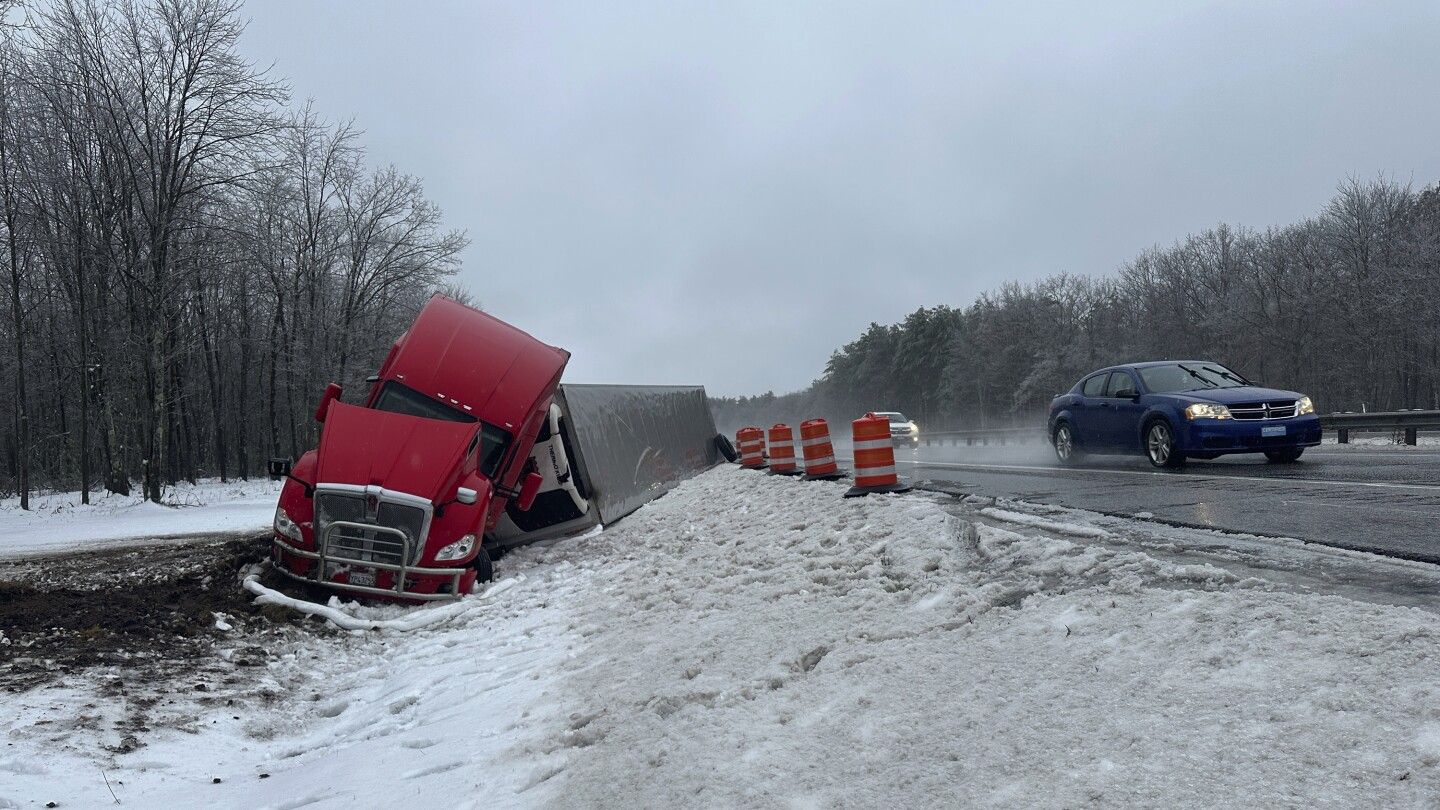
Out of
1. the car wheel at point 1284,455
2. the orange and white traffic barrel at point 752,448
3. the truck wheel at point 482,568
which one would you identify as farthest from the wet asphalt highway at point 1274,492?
the truck wheel at point 482,568

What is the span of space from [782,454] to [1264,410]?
7.58m

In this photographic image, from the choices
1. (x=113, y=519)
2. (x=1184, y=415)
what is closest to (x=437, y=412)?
(x=1184, y=415)

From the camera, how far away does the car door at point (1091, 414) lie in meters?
14.5

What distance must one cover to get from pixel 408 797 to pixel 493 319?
7.95 metres

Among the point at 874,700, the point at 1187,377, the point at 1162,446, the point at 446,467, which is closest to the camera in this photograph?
the point at 874,700

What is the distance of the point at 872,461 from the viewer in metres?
10.8

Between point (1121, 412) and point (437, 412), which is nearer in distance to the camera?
point (437, 412)

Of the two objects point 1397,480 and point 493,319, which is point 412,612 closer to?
point 493,319

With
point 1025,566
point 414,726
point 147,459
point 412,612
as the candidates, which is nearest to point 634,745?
point 414,726

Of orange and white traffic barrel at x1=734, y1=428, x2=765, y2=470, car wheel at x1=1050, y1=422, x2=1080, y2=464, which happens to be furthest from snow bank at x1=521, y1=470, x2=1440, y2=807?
orange and white traffic barrel at x1=734, y1=428, x2=765, y2=470

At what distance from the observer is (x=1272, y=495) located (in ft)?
29.2

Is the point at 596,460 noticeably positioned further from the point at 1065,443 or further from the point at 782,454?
the point at 1065,443

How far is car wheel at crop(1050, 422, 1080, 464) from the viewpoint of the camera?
15.5 meters

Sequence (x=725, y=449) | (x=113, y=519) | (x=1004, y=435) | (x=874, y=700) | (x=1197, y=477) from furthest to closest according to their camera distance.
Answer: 1. (x=1004, y=435)
2. (x=725, y=449)
3. (x=113, y=519)
4. (x=1197, y=477)
5. (x=874, y=700)
